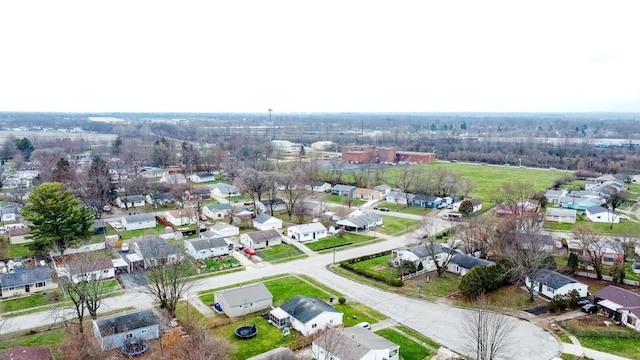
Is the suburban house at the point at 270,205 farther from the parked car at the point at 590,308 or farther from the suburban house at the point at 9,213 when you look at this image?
the parked car at the point at 590,308

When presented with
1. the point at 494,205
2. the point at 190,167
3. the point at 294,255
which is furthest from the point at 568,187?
the point at 190,167

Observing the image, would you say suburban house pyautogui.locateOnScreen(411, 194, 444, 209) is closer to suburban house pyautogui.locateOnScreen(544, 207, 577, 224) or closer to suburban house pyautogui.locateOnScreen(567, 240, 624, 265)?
suburban house pyautogui.locateOnScreen(544, 207, 577, 224)

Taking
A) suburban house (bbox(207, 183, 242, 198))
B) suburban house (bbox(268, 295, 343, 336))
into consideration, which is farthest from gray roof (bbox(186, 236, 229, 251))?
suburban house (bbox(207, 183, 242, 198))

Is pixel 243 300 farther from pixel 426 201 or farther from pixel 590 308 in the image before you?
pixel 426 201

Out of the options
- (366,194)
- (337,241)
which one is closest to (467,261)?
(337,241)

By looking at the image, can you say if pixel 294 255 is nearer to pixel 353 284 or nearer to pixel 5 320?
pixel 353 284

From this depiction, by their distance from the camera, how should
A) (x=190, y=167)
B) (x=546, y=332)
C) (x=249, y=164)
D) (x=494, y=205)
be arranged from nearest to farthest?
(x=546, y=332) → (x=494, y=205) → (x=249, y=164) → (x=190, y=167)

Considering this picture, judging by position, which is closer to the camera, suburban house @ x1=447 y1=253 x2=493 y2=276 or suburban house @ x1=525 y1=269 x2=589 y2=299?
suburban house @ x1=525 y1=269 x2=589 y2=299
